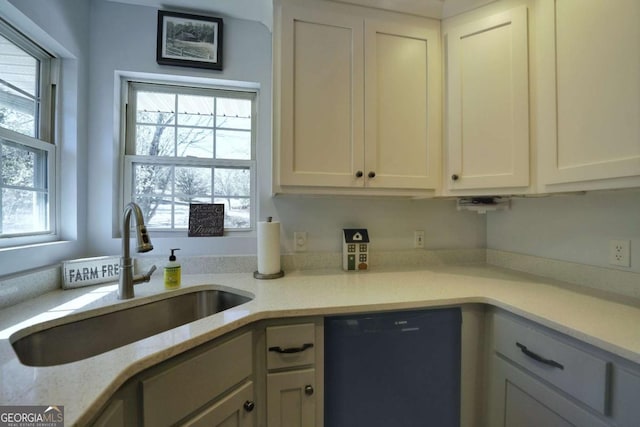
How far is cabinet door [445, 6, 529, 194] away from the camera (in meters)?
1.18

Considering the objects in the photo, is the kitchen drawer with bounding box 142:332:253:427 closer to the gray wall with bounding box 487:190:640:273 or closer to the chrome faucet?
the chrome faucet

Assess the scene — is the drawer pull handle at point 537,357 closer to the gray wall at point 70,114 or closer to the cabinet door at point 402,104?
the cabinet door at point 402,104

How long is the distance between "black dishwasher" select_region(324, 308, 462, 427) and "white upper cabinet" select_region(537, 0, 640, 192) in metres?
0.74

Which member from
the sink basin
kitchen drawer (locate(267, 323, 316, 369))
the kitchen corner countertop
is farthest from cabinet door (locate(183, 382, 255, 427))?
the sink basin

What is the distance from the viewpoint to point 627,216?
110 centimetres

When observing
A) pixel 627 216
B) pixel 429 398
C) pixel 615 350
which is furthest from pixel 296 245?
pixel 627 216

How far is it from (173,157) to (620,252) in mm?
2276

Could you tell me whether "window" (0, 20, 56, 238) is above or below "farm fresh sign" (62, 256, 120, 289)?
above

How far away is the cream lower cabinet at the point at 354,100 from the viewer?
1251 mm

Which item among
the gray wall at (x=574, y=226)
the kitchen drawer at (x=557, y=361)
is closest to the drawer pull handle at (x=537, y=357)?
the kitchen drawer at (x=557, y=361)

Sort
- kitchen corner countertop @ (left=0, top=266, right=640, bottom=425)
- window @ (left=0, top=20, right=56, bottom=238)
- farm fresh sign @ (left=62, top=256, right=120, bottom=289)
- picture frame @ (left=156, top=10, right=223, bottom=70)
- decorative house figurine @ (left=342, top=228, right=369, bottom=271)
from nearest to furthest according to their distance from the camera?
kitchen corner countertop @ (left=0, top=266, right=640, bottom=425), window @ (left=0, top=20, right=56, bottom=238), farm fresh sign @ (left=62, top=256, right=120, bottom=289), picture frame @ (left=156, top=10, right=223, bottom=70), decorative house figurine @ (left=342, top=228, right=369, bottom=271)

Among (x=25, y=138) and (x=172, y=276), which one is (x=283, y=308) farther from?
(x=25, y=138)

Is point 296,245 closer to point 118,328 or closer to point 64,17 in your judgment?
point 118,328

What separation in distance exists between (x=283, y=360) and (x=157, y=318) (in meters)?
0.61
